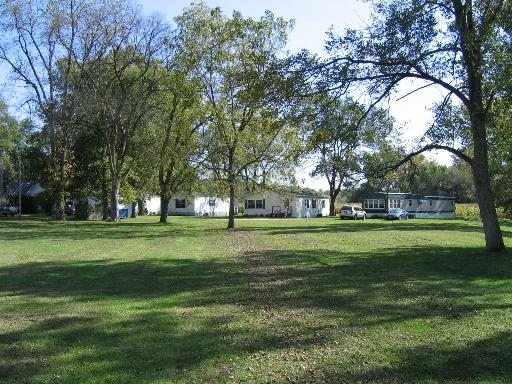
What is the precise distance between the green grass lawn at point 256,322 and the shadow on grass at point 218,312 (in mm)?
25

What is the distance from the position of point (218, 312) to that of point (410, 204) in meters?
64.3

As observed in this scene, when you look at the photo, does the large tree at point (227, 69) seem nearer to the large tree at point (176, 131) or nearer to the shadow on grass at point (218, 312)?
the large tree at point (176, 131)

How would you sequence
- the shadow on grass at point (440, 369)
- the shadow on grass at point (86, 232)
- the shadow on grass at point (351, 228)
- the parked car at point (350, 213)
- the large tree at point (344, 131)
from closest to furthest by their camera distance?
the shadow on grass at point (440, 369) → the large tree at point (344, 131) → the shadow on grass at point (86, 232) → the shadow on grass at point (351, 228) → the parked car at point (350, 213)

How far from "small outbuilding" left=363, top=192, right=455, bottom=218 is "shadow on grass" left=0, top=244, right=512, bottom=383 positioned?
5225 cm

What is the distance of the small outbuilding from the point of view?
66.2 meters

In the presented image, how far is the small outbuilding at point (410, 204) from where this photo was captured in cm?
6625

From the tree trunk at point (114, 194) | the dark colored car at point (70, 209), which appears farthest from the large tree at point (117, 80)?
the dark colored car at point (70, 209)

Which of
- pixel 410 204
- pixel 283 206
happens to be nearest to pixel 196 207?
pixel 283 206

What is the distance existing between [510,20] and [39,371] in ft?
48.0

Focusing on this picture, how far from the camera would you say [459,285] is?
10.8 metres

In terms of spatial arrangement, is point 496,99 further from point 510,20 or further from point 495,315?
point 495,315

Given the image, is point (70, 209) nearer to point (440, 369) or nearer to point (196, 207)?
point (196, 207)

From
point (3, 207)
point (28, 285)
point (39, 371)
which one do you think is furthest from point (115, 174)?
point (39, 371)

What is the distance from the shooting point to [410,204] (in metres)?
68.8
